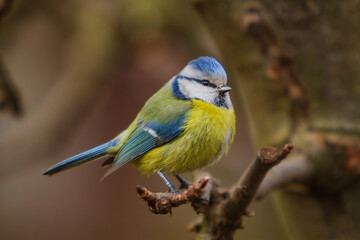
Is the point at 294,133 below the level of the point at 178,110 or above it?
below

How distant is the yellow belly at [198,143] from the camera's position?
126cm

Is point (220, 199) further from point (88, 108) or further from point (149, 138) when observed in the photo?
point (88, 108)

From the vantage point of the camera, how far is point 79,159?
1.32 metres

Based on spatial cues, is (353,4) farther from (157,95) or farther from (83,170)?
(83,170)

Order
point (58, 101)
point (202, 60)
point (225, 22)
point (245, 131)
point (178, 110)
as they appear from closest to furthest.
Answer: point (202, 60), point (178, 110), point (225, 22), point (58, 101), point (245, 131)

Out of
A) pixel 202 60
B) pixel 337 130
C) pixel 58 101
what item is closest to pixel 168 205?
pixel 202 60

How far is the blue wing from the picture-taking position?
1.30 meters

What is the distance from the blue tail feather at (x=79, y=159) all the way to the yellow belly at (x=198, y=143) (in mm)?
192

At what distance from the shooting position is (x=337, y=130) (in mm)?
1580

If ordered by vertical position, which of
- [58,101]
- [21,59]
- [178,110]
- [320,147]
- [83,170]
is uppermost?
[21,59]

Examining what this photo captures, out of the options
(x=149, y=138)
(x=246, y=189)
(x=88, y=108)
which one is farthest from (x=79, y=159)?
(x=88, y=108)

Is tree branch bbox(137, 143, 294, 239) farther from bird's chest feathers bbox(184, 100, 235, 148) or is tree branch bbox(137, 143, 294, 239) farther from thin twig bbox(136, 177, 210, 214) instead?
bird's chest feathers bbox(184, 100, 235, 148)

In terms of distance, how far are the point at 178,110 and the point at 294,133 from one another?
0.53 metres

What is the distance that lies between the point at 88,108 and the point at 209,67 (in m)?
1.20
